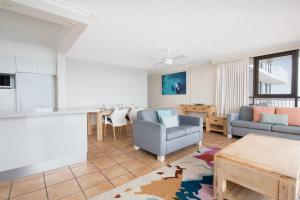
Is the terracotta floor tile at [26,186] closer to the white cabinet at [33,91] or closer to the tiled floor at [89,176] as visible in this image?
the tiled floor at [89,176]

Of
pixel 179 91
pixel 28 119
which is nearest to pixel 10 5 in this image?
pixel 28 119

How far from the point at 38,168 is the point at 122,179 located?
4.07 feet

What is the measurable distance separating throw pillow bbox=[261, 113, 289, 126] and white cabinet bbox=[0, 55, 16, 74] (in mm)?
5751

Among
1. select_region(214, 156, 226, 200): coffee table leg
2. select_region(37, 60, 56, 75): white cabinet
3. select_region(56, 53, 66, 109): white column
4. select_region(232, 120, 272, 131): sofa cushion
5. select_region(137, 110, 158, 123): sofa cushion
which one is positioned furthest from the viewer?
select_region(56, 53, 66, 109): white column

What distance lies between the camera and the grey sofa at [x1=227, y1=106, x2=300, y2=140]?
3093 millimetres

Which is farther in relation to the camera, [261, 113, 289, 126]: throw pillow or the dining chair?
the dining chair

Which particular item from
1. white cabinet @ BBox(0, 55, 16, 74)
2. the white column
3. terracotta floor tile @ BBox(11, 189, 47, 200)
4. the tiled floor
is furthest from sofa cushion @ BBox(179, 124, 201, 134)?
white cabinet @ BBox(0, 55, 16, 74)

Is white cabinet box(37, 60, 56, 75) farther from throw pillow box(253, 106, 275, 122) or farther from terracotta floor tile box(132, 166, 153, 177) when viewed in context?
throw pillow box(253, 106, 275, 122)

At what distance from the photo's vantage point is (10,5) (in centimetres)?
177

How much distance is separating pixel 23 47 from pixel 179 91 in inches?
194

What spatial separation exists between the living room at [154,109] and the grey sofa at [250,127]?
0.02 meters

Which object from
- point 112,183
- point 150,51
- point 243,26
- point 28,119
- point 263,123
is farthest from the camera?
point 150,51

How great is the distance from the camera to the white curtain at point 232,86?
4250mm

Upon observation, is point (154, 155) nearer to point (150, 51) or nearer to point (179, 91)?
point (150, 51)
